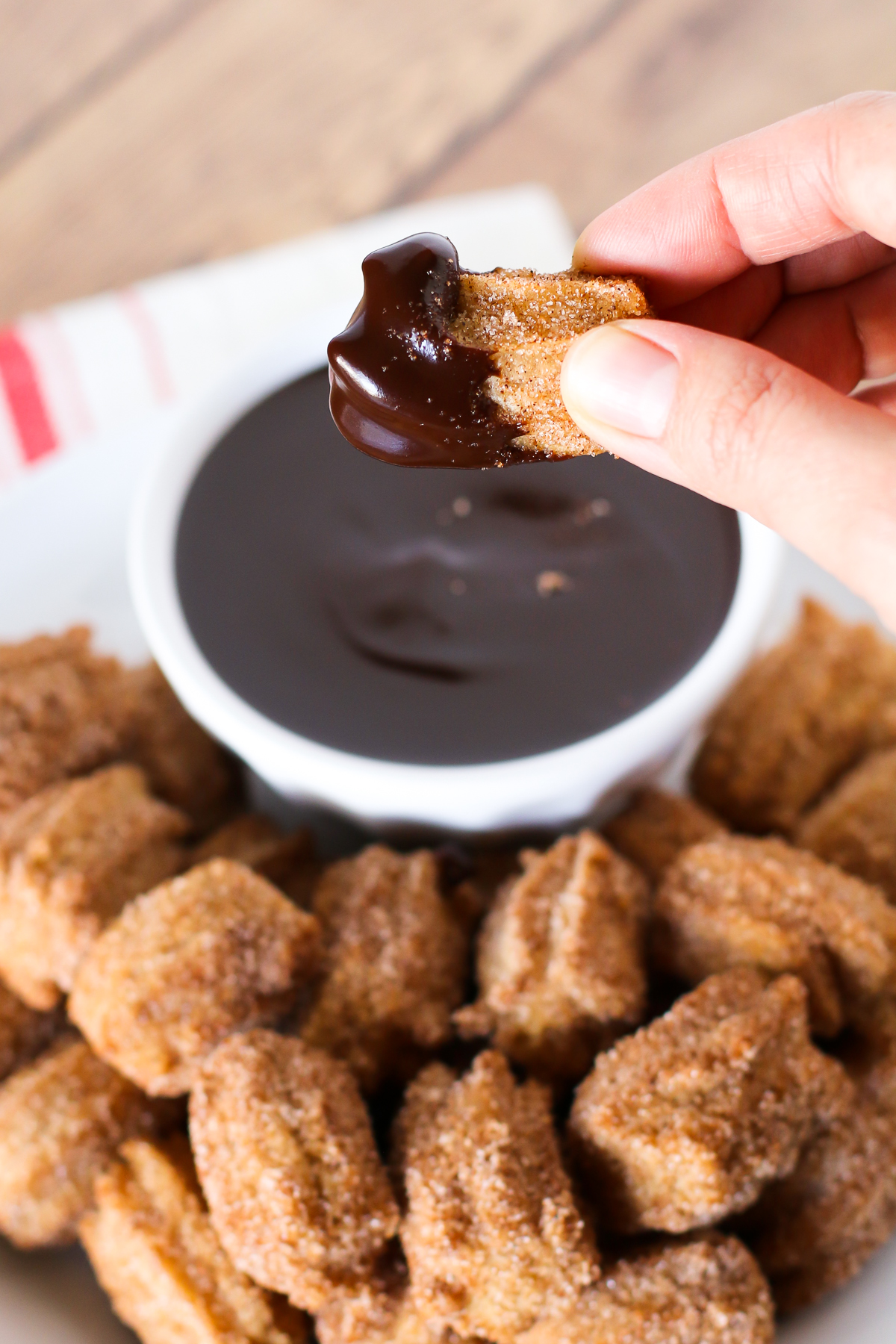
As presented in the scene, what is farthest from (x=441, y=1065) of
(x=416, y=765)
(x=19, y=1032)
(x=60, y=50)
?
(x=60, y=50)

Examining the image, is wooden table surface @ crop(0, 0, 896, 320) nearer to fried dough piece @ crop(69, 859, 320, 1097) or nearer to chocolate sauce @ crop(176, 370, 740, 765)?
chocolate sauce @ crop(176, 370, 740, 765)

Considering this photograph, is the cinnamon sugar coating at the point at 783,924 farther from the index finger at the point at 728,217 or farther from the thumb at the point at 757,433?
the index finger at the point at 728,217

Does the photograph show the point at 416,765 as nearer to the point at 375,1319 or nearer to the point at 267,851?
the point at 267,851

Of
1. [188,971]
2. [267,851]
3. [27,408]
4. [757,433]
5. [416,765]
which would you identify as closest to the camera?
[757,433]

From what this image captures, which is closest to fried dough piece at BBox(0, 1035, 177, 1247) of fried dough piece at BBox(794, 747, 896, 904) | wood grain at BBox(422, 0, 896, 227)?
fried dough piece at BBox(794, 747, 896, 904)

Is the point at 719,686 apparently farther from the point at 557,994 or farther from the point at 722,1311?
the point at 722,1311

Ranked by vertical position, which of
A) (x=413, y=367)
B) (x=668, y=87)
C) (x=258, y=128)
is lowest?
(x=258, y=128)

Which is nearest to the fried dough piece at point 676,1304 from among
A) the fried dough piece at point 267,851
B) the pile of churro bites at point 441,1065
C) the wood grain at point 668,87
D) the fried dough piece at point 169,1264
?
the pile of churro bites at point 441,1065
